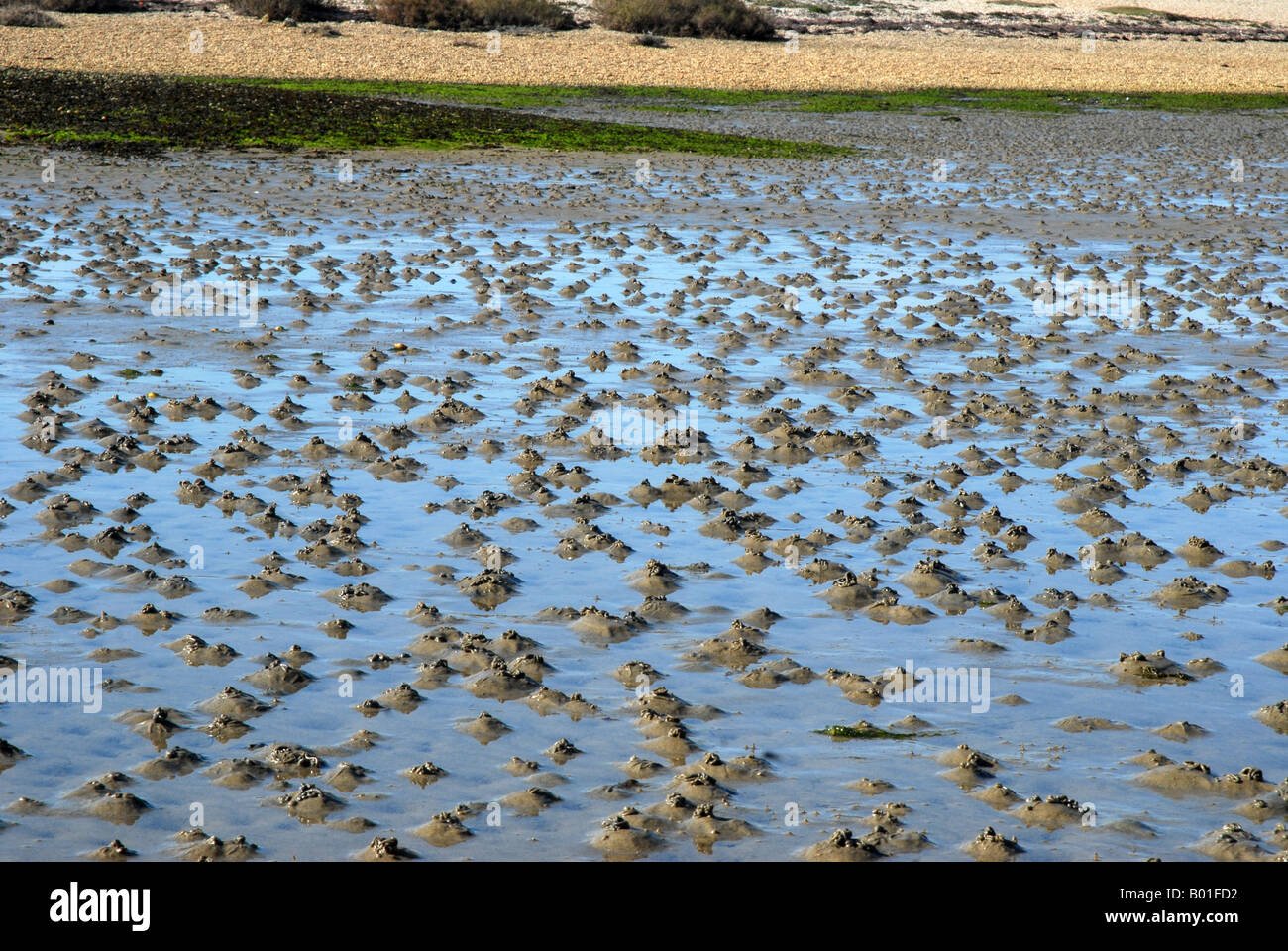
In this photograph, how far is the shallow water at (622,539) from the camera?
676 cm

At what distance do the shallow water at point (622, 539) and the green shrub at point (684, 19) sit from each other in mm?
40905

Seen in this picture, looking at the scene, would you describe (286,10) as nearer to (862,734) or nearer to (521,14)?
(521,14)

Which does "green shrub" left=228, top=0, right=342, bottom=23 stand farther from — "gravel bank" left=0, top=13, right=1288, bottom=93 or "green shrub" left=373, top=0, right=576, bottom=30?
"green shrub" left=373, top=0, right=576, bottom=30

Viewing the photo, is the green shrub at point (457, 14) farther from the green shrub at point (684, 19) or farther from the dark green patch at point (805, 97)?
the dark green patch at point (805, 97)

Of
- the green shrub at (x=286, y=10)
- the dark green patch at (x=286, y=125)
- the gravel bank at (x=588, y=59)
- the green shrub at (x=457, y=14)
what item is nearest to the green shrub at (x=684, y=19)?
the gravel bank at (x=588, y=59)

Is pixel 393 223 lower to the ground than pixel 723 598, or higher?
higher

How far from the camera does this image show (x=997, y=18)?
79.9 meters

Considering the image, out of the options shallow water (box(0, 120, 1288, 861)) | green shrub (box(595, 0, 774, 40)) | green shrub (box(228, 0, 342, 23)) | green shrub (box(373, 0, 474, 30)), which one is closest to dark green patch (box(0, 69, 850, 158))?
shallow water (box(0, 120, 1288, 861))

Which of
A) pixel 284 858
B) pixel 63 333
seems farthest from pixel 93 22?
pixel 284 858

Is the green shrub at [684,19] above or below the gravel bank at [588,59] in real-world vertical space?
above

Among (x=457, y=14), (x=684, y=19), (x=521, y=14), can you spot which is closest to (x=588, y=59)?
(x=521, y=14)
